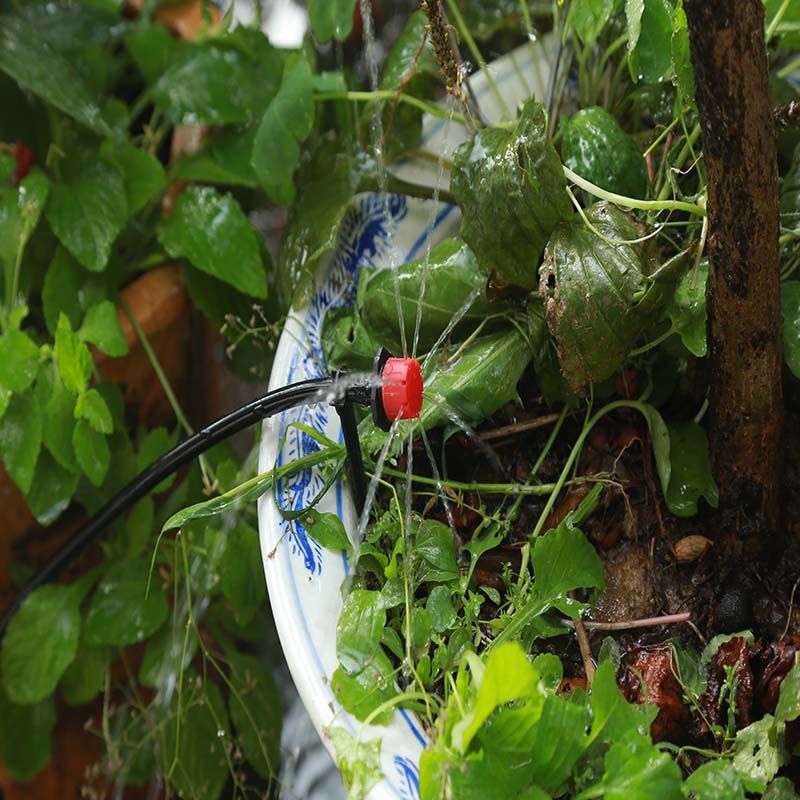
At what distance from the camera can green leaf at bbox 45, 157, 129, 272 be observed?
2.94 ft

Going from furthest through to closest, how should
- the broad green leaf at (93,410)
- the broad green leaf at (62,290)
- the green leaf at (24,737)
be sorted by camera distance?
1. the green leaf at (24,737)
2. the broad green leaf at (62,290)
3. the broad green leaf at (93,410)

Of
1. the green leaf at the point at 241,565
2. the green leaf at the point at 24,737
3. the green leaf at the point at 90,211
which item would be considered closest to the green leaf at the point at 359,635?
the green leaf at the point at 241,565

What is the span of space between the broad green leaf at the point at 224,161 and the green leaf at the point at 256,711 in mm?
503

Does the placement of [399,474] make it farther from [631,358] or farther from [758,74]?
[758,74]

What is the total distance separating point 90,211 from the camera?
915 millimetres

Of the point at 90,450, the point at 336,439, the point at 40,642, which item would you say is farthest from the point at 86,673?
the point at 336,439

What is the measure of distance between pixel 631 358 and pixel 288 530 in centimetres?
30

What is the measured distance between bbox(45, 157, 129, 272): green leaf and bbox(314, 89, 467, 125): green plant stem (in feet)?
0.76

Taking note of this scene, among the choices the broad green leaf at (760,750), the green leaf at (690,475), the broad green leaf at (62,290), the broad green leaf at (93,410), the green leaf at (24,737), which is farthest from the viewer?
the green leaf at (24,737)

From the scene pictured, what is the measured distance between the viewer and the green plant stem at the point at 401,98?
832 millimetres

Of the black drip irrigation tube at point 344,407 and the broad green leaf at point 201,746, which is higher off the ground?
the black drip irrigation tube at point 344,407

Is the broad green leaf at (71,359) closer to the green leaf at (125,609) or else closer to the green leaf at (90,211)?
the green leaf at (90,211)

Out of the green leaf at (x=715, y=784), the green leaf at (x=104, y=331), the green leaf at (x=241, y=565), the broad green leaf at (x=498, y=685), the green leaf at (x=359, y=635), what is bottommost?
the green leaf at (x=715, y=784)

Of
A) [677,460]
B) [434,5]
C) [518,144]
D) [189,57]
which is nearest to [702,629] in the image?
[677,460]
